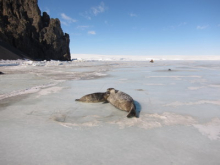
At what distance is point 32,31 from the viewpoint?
53.8 metres

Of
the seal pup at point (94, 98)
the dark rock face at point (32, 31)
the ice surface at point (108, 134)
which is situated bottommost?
the ice surface at point (108, 134)

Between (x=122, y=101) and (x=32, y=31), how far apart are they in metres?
59.7

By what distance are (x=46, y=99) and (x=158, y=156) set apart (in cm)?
380

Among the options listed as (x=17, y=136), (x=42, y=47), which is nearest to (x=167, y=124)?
(x=17, y=136)

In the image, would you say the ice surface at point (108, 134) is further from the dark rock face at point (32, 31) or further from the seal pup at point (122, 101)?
the dark rock face at point (32, 31)

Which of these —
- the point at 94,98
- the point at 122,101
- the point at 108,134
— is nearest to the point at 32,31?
the point at 94,98

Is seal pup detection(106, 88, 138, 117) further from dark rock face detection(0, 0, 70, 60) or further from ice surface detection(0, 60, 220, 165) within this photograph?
dark rock face detection(0, 0, 70, 60)

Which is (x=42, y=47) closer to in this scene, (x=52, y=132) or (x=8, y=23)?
(x=8, y=23)

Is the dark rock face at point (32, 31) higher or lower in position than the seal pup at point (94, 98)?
higher

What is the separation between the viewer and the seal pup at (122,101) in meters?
3.55

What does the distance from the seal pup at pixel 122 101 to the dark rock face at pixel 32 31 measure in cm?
5138

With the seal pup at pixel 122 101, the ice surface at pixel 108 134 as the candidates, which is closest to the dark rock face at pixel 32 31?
the seal pup at pixel 122 101

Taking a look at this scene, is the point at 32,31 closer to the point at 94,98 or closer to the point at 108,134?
the point at 94,98

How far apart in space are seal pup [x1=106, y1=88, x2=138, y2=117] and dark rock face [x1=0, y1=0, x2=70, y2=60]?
5138 cm
